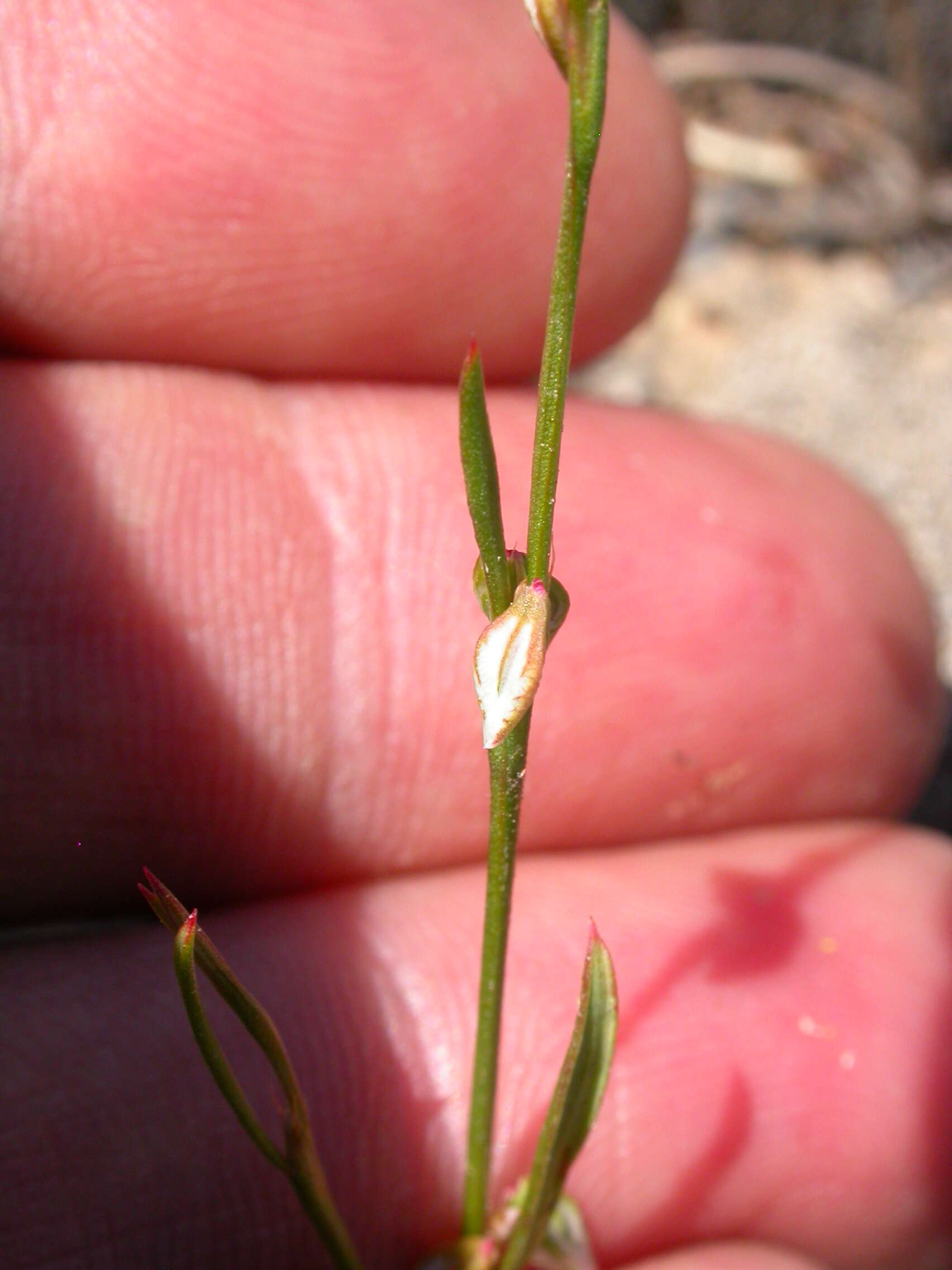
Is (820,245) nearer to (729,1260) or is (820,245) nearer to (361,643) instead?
(361,643)

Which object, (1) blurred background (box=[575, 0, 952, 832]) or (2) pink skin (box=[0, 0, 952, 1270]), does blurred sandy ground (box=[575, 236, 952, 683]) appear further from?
(2) pink skin (box=[0, 0, 952, 1270])

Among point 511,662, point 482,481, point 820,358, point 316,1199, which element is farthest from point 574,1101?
point 820,358

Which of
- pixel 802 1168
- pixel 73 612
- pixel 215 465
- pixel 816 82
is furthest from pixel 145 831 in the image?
pixel 816 82

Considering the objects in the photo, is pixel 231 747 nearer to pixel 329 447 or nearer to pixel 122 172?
pixel 329 447

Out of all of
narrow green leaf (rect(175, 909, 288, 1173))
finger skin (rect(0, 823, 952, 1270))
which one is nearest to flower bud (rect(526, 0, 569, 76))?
narrow green leaf (rect(175, 909, 288, 1173))

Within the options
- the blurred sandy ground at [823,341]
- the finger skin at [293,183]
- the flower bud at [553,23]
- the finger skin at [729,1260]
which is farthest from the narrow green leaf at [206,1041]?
the blurred sandy ground at [823,341]
